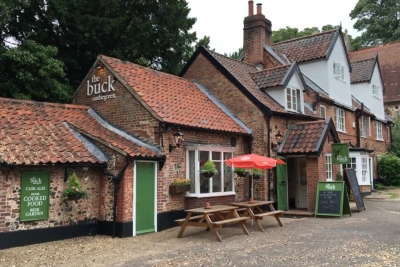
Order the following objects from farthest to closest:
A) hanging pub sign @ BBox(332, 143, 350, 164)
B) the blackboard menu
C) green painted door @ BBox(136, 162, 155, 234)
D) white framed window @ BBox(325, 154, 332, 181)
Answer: white framed window @ BBox(325, 154, 332, 181) < hanging pub sign @ BBox(332, 143, 350, 164) < the blackboard menu < green painted door @ BBox(136, 162, 155, 234)

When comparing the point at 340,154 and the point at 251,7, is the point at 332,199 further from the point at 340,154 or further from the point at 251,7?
the point at 251,7

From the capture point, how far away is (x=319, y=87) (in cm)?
2164

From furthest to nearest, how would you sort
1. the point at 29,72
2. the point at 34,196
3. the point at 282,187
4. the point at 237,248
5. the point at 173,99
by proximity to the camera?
the point at 29,72 → the point at 282,187 → the point at 173,99 → the point at 34,196 → the point at 237,248

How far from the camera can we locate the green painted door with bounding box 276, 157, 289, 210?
16.1 m

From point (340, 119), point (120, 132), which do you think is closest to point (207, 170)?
point (120, 132)

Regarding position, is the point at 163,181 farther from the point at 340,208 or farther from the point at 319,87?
the point at 319,87

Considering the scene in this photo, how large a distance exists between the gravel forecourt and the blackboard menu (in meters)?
1.62

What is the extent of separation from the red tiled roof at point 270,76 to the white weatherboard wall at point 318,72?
428 cm

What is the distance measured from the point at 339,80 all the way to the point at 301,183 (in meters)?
8.02

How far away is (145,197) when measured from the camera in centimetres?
1198

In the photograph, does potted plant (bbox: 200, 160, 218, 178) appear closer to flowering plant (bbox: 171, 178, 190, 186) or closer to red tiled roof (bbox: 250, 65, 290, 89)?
flowering plant (bbox: 171, 178, 190, 186)

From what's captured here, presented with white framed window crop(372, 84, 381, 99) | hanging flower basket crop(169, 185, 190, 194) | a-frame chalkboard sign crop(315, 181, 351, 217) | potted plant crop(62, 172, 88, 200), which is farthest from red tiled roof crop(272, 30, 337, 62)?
potted plant crop(62, 172, 88, 200)

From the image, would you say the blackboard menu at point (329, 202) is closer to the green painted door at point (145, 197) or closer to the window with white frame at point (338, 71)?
the green painted door at point (145, 197)

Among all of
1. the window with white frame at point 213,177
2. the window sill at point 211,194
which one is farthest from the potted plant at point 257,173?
the window sill at point 211,194
